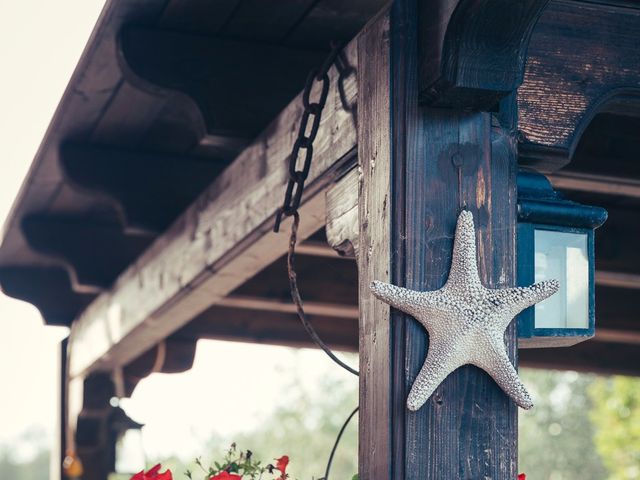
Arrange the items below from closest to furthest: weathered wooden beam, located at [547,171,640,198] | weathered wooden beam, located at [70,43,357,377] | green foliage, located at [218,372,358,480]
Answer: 1. weathered wooden beam, located at [70,43,357,377]
2. weathered wooden beam, located at [547,171,640,198]
3. green foliage, located at [218,372,358,480]

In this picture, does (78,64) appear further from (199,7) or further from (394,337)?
(394,337)

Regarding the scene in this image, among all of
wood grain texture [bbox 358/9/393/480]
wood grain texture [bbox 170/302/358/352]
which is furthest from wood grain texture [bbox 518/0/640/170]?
wood grain texture [bbox 170/302/358/352]

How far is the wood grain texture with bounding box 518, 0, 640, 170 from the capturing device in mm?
2227

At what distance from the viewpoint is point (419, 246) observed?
1.98 m

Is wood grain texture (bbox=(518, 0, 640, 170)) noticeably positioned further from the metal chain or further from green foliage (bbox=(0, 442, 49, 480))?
green foliage (bbox=(0, 442, 49, 480))

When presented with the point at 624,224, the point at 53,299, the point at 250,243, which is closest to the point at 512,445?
the point at 250,243

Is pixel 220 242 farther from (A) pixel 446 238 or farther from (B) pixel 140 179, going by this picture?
(A) pixel 446 238

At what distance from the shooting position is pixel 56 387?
5562 mm

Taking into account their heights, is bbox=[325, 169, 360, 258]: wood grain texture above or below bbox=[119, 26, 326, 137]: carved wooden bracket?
below

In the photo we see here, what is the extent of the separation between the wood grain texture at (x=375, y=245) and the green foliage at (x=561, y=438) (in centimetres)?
2617

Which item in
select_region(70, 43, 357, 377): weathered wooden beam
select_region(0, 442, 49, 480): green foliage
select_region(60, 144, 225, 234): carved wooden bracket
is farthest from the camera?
select_region(0, 442, 49, 480): green foliage

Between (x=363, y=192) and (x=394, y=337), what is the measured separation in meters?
0.30

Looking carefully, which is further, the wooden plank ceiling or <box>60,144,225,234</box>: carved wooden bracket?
<box>60,144,225,234</box>: carved wooden bracket

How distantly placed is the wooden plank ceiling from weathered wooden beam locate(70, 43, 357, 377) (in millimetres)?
127
